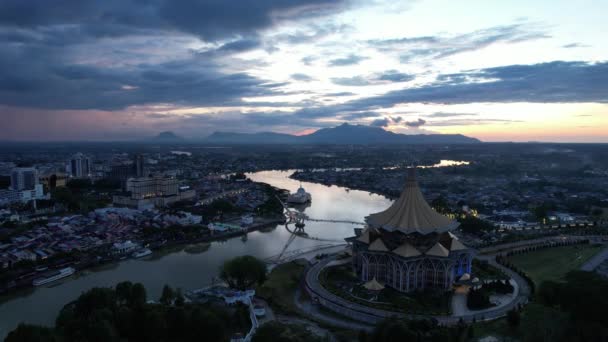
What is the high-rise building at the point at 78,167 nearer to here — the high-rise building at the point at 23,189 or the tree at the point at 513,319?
the high-rise building at the point at 23,189

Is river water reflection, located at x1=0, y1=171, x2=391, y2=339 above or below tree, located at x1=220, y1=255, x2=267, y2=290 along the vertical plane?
below

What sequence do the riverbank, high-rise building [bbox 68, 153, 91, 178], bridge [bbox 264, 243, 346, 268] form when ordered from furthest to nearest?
high-rise building [bbox 68, 153, 91, 178]
bridge [bbox 264, 243, 346, 268]
the riverbank

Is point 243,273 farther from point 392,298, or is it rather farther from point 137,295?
point 392,298

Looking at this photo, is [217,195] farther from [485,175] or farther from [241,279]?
[485,175]

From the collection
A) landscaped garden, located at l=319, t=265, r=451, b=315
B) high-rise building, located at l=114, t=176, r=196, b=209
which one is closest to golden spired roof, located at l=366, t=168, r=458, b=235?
landscaped garden, located at l=319, t=265, r=451, b=315

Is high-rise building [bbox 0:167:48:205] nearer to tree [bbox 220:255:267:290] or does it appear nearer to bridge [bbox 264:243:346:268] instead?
bridge [bbox 264:243:346:268]

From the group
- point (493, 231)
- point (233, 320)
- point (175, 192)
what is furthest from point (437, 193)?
point (233, 320)

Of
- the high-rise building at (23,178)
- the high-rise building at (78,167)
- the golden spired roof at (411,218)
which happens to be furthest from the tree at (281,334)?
the high-rise building at (78,167)
